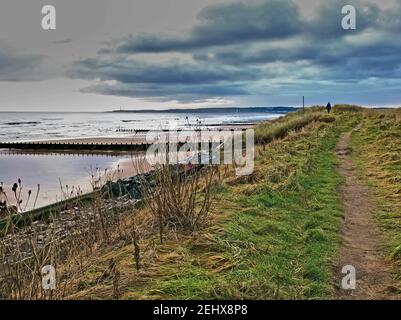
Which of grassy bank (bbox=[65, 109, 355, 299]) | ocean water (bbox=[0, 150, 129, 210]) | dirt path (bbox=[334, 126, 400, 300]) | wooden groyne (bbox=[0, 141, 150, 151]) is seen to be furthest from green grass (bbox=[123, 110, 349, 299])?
wooden groyne (bbox=[0, 141, 150, 151])

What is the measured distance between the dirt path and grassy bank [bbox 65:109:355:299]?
6.7 inches

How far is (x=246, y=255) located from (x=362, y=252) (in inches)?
67.2

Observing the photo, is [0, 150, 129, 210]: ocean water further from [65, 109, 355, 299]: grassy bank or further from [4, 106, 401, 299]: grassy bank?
[65, 109, 355, 299]: grassy bank

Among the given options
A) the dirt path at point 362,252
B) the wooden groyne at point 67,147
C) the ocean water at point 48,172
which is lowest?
the ocean water at point 48,172

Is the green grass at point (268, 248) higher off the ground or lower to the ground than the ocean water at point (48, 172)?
higher

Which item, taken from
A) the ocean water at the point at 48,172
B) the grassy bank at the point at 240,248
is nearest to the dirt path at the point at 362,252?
the grassy bank at the point at 240,248

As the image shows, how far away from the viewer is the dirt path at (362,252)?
5230 millimetres

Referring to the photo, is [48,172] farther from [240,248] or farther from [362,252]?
[362,252]

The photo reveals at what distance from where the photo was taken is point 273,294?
192 inches

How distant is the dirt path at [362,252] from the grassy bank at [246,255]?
170mm

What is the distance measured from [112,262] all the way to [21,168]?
1326 inches

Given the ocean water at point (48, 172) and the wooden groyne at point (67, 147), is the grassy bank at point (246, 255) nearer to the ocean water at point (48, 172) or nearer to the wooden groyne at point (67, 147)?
the ocean water at point (48, 172)
